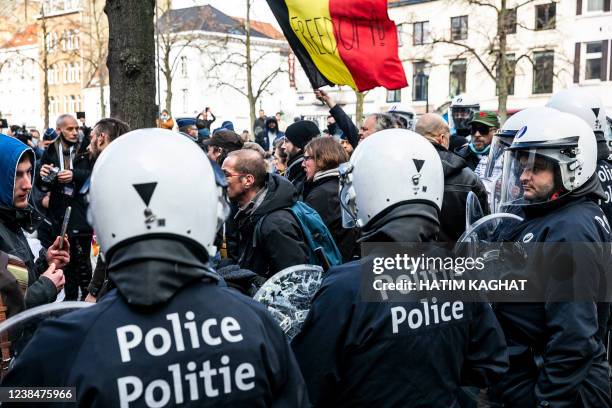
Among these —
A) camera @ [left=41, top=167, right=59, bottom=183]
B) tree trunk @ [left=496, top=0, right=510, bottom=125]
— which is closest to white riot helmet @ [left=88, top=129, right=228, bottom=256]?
camera @ [left=41, top=167, right=59, bottom=183]

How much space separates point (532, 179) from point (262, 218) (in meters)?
1.73

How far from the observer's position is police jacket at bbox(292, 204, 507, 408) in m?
2.32

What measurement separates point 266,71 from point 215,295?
204ft

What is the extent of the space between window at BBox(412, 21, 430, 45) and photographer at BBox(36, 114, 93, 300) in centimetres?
3974

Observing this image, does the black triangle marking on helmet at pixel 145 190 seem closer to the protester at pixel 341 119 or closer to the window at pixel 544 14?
the protester at pixel 341 119

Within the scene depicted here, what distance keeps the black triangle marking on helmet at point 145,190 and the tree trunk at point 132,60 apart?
144 inches

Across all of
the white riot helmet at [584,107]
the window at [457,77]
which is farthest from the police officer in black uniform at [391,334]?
the window at [457,77]

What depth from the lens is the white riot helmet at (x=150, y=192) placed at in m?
1.78

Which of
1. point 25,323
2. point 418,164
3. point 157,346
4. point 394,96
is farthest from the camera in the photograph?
point 394,96

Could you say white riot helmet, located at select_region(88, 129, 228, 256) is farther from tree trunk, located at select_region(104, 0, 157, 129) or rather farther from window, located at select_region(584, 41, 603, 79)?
window, located at select_region(584, 41, 603, 79)

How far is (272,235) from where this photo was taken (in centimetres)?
416

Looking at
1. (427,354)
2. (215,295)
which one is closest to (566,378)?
(427,354)

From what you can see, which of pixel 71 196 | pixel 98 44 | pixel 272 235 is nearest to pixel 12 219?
pixel 272 235

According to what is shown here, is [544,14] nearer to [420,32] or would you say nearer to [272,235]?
[420,32]
